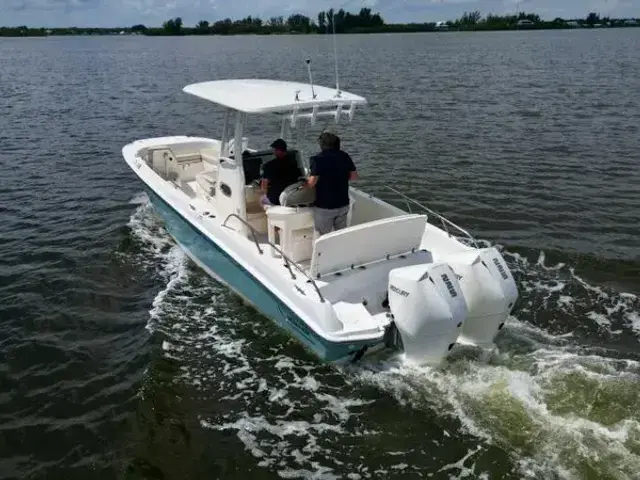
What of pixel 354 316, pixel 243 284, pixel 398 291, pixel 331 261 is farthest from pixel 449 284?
pixel 243 284

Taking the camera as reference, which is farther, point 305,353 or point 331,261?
point 305,353

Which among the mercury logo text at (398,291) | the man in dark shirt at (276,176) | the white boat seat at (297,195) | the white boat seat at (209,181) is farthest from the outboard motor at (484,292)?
the white boat seat at (209,181)

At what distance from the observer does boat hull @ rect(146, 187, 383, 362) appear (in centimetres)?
643

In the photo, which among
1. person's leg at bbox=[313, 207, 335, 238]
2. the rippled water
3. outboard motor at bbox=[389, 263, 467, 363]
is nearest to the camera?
the rippled water

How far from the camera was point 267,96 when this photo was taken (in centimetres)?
789

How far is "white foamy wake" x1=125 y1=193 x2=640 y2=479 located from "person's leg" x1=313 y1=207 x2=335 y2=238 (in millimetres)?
1467

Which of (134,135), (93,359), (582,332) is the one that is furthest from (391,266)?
(134,135)

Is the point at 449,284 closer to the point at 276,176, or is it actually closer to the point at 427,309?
the point at 427,309

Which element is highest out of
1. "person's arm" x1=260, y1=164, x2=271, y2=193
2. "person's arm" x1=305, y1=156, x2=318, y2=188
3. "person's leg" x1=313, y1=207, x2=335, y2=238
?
"person's arm" x1=305, y1=156, x2=318, y2=188

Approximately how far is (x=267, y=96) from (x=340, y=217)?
1.96m

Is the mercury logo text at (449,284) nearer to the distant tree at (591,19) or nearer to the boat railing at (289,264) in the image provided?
the boat railing at (289,264)

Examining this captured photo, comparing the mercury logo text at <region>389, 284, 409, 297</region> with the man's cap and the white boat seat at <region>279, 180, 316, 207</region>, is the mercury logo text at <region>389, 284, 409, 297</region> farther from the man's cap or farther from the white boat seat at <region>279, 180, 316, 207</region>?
the man's cap

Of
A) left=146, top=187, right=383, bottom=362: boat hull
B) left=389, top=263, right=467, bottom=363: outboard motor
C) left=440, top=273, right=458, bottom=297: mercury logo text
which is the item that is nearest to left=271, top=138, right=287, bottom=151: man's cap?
left=146, top=187, right=383, bottom=362: boat hull

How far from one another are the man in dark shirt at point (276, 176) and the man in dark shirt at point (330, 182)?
77 centimetres
